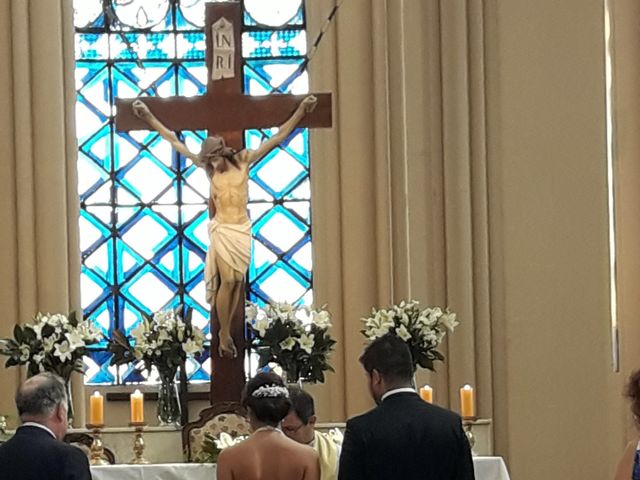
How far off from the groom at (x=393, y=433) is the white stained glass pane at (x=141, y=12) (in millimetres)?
6331

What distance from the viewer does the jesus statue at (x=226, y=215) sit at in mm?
9203

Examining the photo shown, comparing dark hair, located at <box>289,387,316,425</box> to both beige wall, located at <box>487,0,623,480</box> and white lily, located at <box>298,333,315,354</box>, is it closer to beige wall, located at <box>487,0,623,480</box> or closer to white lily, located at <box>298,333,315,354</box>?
white lily, located at <box>298,333,315,354</box>

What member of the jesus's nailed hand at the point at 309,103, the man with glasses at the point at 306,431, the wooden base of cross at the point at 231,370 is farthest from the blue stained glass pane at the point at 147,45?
the man with glasses at the point at 306,431

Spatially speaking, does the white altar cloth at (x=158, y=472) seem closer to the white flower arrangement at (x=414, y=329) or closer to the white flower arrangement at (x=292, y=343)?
the white flower arrangement at (x=292, y=343)

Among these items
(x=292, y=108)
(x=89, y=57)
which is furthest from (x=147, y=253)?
(x=292, y=108)

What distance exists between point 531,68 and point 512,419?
7.27ft

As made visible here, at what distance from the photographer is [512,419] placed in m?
10.7

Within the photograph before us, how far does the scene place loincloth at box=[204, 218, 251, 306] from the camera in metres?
9.21

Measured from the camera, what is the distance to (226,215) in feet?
30.7

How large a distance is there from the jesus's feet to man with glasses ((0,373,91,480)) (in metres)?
3.43

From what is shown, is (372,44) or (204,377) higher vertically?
(372,44)

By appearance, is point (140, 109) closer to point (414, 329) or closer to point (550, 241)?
point (414, 329)

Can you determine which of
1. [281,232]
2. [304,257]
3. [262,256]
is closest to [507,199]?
[304,257]

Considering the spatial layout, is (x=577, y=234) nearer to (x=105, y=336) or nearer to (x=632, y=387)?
(x=105, y=336)
